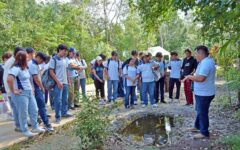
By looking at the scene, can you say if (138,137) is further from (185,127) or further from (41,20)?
(41,20)

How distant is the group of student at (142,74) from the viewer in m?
9.18

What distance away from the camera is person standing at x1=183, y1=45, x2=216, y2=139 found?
5.75 m

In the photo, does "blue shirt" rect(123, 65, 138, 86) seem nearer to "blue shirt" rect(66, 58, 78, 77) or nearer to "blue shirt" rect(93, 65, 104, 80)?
"blue shirt" rect(93, 65, 104, 80)

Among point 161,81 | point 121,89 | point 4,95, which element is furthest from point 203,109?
point 121,89

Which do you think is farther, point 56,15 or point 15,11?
point 56,15

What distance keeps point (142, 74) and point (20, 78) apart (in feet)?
13.8

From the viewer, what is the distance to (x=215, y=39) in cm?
626

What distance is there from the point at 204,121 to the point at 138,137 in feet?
4.65

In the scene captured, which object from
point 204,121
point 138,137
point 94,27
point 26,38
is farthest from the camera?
point 94,27

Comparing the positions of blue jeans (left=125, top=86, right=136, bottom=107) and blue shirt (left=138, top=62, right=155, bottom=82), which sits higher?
blue shirt (left=138, top=62, right=155, bottom=82)

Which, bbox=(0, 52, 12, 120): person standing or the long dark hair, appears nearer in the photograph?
the long dark hair

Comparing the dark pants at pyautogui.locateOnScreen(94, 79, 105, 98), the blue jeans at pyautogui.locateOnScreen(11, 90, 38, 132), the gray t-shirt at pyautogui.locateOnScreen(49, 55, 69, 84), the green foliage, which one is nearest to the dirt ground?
the green foliage

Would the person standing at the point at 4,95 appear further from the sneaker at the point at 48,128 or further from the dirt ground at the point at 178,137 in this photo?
the dirt ground at the point at 178,137

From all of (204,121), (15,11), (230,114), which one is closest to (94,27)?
(15,11)
